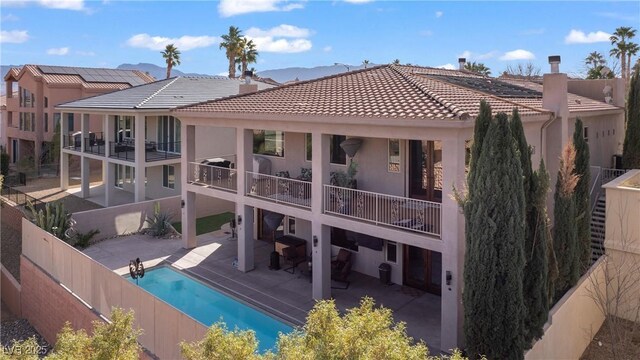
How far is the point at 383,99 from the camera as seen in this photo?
16750 mm

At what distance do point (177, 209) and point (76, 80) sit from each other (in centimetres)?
2819

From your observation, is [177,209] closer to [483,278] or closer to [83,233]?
[83,233]

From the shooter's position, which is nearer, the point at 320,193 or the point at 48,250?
the point at 320,193

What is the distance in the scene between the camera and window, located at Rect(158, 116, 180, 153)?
3259cm

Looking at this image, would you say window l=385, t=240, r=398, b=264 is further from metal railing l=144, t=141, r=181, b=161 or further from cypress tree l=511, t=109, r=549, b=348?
metal railing l=144, t=141, r=181, b=161

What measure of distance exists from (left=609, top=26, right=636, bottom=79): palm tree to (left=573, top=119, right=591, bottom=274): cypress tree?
4110 cm

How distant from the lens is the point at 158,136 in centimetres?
3341

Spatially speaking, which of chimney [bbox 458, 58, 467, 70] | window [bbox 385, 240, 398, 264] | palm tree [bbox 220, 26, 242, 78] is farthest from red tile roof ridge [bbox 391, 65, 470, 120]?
palm tree [bbox 220, 26, 242, 78]

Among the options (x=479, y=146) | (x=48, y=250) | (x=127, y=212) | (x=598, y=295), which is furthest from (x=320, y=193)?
(x=127, y=212)

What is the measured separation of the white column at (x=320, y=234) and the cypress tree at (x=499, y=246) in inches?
273

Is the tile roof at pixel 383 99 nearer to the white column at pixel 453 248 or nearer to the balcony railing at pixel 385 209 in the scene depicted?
the white column at pixel 453 248

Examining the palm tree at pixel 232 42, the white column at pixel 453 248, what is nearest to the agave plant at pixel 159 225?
the white column at pixel 453 248

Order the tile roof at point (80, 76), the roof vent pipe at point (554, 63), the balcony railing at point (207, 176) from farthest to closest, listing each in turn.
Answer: the tile roof at point (80, 76) → the balcony railing at point (207, 176) → the roof vent pipe at point (554, 63)

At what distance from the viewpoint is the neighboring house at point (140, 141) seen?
30.1 meters
